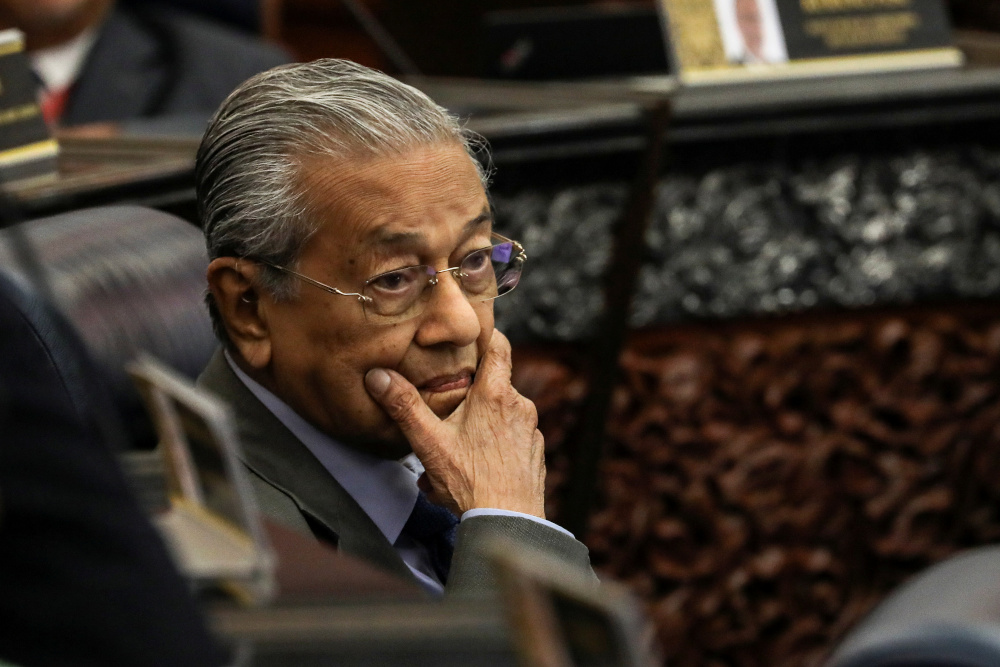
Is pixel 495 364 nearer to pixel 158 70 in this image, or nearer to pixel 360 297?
pixel 360 297

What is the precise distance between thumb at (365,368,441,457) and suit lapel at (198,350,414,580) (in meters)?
0.07

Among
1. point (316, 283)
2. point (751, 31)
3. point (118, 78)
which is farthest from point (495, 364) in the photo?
point (118, 78)

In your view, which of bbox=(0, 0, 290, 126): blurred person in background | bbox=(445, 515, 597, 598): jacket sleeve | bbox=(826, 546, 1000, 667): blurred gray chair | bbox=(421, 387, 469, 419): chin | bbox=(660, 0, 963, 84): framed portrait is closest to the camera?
bbox=(445, 515, 597, 598): jacket sleeve

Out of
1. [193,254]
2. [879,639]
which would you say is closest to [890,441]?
[879,639]

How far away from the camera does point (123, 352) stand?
71cm

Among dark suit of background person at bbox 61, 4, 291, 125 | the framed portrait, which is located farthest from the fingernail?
dark suit of background person at bbox 61, 4, 291, 125

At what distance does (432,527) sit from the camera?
0.86m

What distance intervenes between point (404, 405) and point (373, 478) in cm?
5

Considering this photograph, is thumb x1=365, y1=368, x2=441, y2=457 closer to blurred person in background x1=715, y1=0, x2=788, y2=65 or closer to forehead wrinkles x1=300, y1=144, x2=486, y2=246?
forehead wrinkles x1=300, y1=144, x2=486, y2=246

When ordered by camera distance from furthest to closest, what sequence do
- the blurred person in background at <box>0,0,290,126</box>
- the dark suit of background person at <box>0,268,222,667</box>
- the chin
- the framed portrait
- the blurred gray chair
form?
the blurred person in background at <box>0,0,290,126</box> → the framed portrait → the chin → the blurred gray chair → the dark suit of background person at <box>0,268,222,667</box>

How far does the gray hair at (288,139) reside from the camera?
0.84 meters

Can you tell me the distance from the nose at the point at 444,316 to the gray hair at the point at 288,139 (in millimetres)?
92

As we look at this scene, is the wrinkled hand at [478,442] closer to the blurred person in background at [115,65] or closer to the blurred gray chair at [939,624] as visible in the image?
the blurred gray chair at [939,624]

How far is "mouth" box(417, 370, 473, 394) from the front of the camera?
912 millimetres
